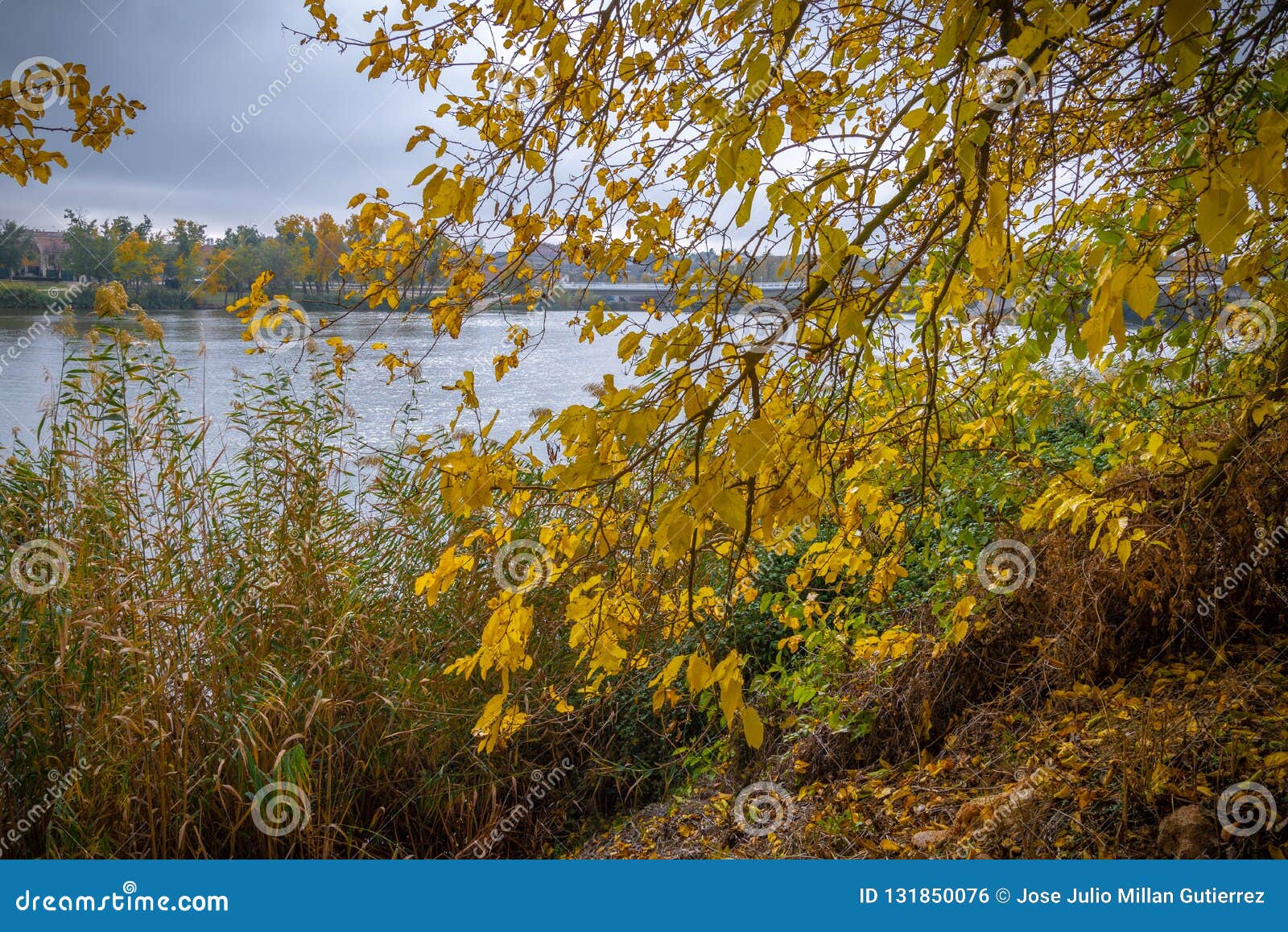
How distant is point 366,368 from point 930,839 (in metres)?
5.55

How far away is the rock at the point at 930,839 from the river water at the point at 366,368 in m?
1.57

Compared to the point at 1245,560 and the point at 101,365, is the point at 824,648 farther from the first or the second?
the point at 101,365

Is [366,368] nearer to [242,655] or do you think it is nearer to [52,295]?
[52,295]

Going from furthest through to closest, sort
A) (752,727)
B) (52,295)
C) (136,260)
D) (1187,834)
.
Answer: (52,295), (136,260), (1187,834), (752,727)

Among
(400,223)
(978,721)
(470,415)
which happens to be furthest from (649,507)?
(470,415)

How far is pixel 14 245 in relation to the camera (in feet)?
12.0

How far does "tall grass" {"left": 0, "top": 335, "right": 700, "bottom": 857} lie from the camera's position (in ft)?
8.75

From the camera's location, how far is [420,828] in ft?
10.1

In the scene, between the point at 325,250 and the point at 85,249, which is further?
the point at 85,249

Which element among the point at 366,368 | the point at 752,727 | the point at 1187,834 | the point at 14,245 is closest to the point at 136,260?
the point at 14,245

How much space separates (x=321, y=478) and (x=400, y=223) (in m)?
2.21

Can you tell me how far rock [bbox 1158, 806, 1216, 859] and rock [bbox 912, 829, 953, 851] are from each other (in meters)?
0.50

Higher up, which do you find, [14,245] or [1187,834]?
[14,245]

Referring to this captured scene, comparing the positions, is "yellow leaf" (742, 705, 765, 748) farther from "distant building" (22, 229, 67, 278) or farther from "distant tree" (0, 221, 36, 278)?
"distant building" (22, 229, 67, 278)
